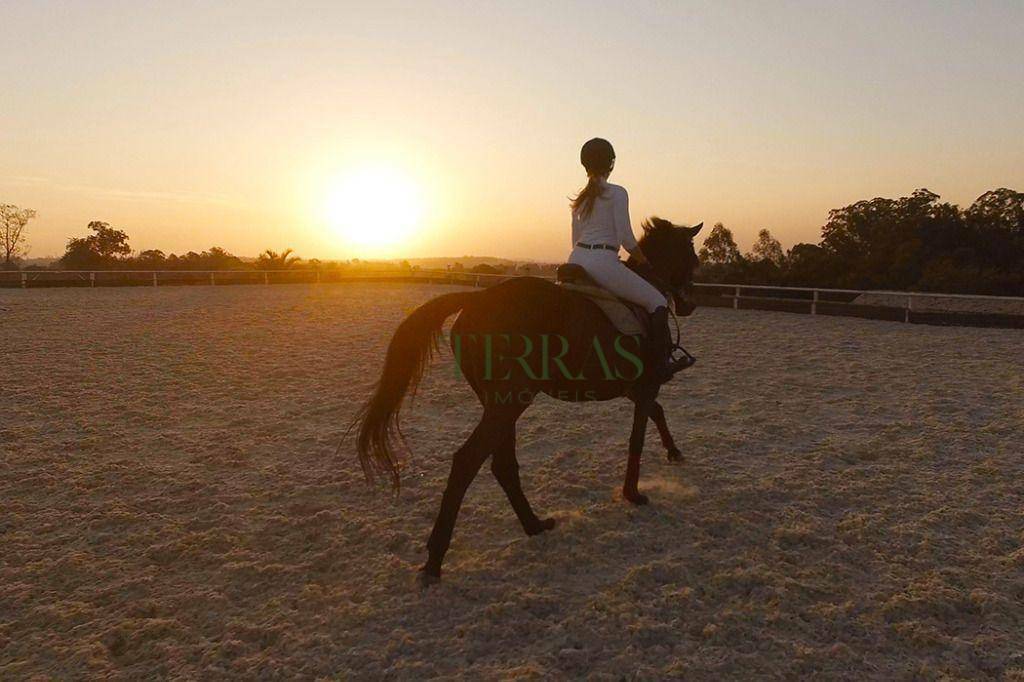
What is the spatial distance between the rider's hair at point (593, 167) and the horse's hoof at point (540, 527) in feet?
7.34

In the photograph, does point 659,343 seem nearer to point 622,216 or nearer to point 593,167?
point 622,216

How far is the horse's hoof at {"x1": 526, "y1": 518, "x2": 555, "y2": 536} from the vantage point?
4035 millimetres

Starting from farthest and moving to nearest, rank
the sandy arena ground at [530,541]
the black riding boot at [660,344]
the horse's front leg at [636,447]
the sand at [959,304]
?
1. the sand at [959,304]
2. the horse's front leg at [636,447]
3. the black riding boot at [660,344]
4. the sandy arena ground at [530,541]

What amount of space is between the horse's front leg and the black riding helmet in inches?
69.3

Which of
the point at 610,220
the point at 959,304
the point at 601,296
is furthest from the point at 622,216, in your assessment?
the point at 959,304

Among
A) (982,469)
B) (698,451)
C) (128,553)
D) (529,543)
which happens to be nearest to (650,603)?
(529,543)

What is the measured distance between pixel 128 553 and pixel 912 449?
22.8 feet

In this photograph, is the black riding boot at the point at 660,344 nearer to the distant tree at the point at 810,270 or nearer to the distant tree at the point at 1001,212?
the distant tree at the point at 810,270

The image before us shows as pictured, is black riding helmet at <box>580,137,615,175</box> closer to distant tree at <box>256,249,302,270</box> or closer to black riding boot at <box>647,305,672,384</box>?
black riding boot at <box>647,305,672,384</box>

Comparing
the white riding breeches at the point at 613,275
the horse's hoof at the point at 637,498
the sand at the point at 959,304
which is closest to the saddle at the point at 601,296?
the white riding breeches at the point at 613,275

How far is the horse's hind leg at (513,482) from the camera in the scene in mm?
3943

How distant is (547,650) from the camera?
2.83m

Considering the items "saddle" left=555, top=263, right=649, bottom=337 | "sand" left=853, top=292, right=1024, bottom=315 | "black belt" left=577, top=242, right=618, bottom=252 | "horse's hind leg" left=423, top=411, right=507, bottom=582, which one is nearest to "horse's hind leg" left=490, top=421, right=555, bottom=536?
"horse's hind leg" left=423, top=411, right=507, bottom=582

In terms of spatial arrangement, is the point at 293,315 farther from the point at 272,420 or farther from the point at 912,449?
the point at 912,449
